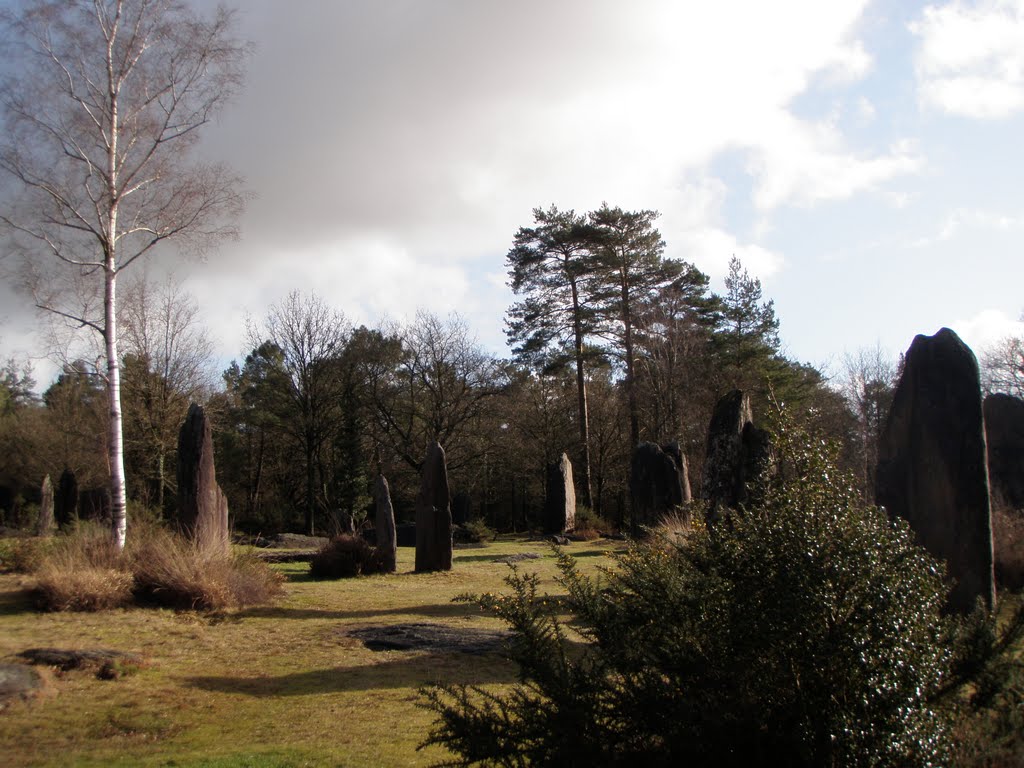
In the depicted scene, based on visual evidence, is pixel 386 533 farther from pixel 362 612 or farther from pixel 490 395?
pixel 490 395

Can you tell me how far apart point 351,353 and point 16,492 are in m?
20.2

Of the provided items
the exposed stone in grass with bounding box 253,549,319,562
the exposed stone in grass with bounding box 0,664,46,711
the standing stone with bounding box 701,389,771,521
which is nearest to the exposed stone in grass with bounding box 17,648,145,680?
the exposed stone in grass with bounding box 0,664,46,711

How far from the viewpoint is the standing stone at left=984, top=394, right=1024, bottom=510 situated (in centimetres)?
1809

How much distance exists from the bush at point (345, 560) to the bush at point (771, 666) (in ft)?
38.6

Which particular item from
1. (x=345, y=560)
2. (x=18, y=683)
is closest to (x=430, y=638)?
(x=18, y=683)

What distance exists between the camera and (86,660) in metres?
7.40

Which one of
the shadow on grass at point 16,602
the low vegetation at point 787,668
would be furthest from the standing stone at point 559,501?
the low vegetation at point 787,668

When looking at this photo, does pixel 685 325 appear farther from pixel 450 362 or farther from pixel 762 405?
pixel 450 362

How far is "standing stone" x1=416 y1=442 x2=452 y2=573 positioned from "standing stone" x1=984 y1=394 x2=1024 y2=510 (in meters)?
12.8

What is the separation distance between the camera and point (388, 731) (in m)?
5.91

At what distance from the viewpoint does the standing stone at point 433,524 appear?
15969mm

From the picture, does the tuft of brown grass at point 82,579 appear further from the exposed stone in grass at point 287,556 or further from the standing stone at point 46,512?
the standing stone at point 46,512

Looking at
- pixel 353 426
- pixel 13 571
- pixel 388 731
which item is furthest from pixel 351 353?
pixel 388 731

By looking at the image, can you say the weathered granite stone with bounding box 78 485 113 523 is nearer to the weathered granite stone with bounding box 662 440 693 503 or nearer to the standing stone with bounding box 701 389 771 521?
the weathered granite stone with bounding box 662 440 693 503
